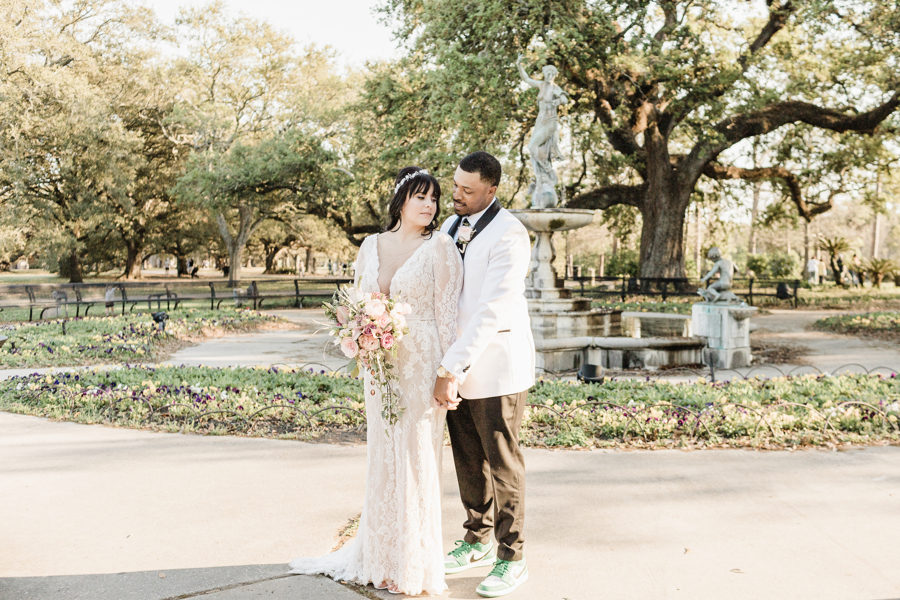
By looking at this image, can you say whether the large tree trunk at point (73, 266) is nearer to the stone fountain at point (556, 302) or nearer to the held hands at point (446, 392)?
the stone fountain at point (556, 302)

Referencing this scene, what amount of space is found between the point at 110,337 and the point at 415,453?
9741mm

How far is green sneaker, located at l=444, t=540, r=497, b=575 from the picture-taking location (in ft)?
10.4

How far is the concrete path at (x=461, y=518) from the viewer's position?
2.99 metres

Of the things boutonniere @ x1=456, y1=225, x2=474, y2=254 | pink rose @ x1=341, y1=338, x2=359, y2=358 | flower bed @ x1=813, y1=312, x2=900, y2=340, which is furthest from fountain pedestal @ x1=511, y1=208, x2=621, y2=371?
pink rose @ x1=341, y1=338, x2=359, y2=358

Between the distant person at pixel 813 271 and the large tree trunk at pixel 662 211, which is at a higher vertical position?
the large tree trunk at pixel 662 211

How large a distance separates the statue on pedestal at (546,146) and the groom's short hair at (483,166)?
795 cm

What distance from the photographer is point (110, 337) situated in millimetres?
11039

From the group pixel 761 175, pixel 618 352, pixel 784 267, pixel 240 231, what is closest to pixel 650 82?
pixel 761 175

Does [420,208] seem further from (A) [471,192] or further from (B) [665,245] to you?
(B) [665,245]

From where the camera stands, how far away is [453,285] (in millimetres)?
3010

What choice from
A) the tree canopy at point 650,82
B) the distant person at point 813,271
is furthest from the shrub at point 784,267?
the tree canopy at point 650,82

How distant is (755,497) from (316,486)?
276 centimetres

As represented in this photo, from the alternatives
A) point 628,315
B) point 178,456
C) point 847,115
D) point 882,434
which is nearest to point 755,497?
point 882,434

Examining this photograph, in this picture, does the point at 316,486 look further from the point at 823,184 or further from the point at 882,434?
the point at 823,184
